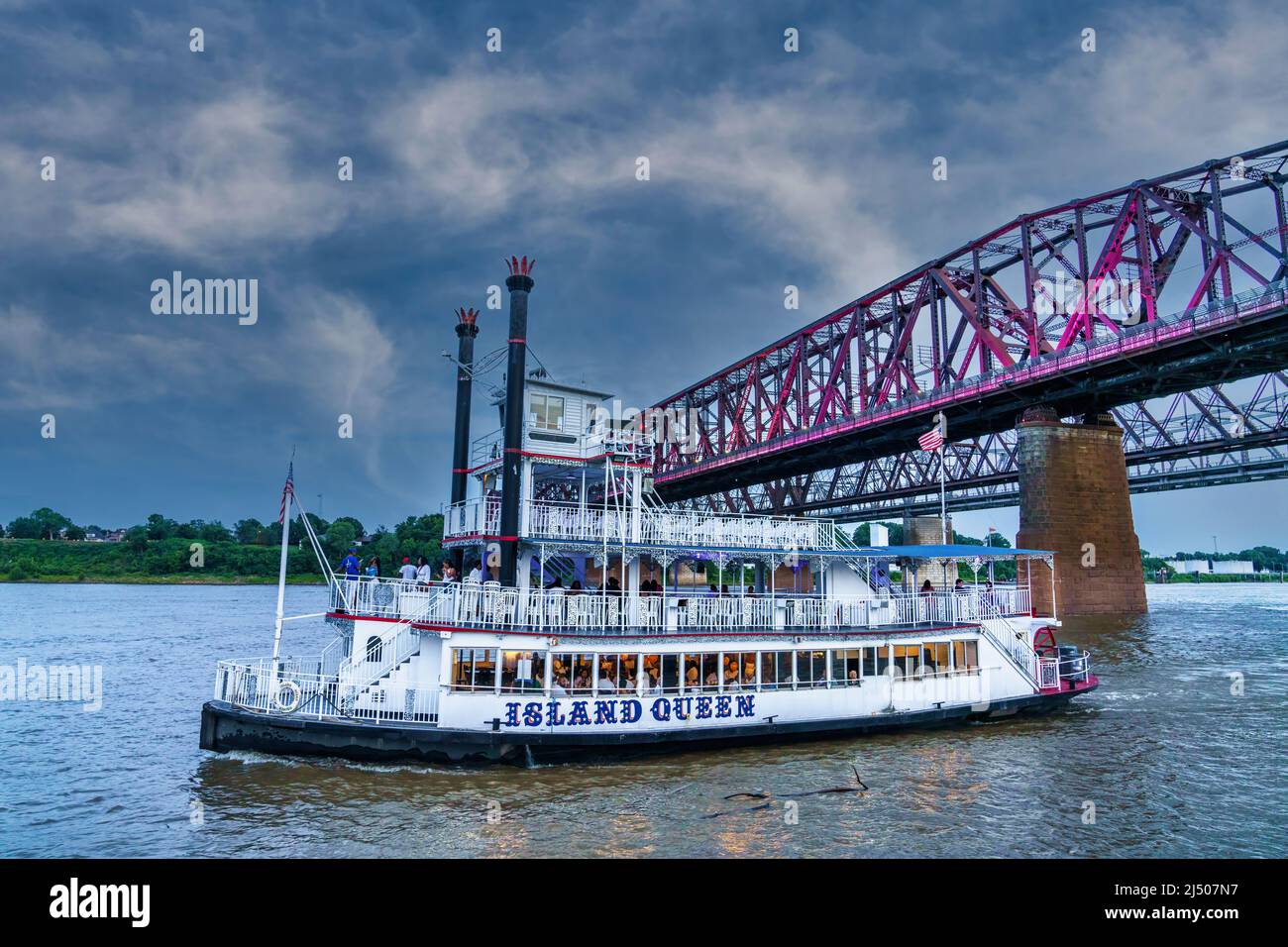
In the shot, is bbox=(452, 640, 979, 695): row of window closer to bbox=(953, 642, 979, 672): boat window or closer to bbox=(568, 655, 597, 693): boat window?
bbox=(568, 655, 597, 693): boat window

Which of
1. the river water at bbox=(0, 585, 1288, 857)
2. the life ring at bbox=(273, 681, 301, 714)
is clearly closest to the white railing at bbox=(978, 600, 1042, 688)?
the river water at bbox=(0, 585, 1288, 857)

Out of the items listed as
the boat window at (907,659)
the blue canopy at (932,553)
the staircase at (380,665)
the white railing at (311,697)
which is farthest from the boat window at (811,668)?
the staircase at (380,665)

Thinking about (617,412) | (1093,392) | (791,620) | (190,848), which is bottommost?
(190,848)

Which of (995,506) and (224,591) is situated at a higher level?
(995,506)

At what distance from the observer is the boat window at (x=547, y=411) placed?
75.0 ft

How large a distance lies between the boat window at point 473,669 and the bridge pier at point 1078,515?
1757 inches

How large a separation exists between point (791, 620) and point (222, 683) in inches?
566

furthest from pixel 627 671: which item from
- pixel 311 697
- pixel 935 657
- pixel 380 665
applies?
pixel 935 657

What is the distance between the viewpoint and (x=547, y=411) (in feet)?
75.7

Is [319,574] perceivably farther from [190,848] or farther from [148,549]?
[190,848]

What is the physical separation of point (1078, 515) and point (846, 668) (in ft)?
128
